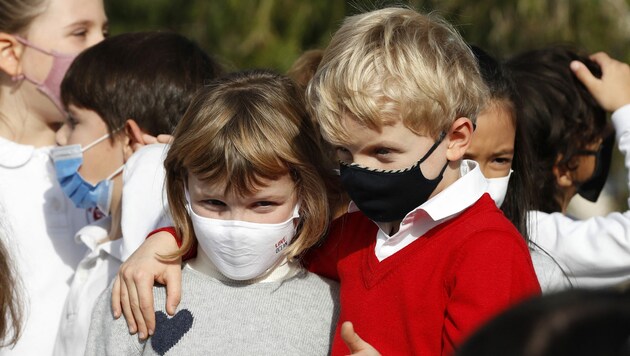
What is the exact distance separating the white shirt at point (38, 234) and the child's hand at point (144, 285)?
0.89 m

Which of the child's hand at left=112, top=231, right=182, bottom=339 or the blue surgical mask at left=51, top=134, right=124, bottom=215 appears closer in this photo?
the child's hand at left=112, top=231, right=182, bottom=339

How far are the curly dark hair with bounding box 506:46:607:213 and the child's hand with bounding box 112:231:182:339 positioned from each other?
1480 millimetres

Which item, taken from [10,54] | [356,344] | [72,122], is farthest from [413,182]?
[10,54]

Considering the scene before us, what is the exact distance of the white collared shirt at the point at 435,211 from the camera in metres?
2.20

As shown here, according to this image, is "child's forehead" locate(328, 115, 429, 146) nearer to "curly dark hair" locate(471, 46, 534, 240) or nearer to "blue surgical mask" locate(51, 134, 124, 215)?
"curly dark hair" locate(471, 46, 534, 240)

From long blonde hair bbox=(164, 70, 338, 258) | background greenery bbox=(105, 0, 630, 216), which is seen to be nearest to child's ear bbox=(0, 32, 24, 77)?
background greenery bbox=(105, 0, 630, 216)

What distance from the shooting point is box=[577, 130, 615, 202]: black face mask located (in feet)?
11.2

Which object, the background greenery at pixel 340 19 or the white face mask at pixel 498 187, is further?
the background greenery at pixel 340 19

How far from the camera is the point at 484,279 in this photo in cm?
202

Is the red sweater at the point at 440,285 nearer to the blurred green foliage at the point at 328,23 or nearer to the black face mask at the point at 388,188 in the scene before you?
the black face mask at the point at 388,188

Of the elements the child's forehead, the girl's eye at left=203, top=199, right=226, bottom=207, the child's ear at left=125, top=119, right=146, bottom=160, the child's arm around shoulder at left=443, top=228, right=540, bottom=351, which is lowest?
the child's ear at left=125, top=119, right=146, bottom=160

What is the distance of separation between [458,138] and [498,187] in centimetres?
58

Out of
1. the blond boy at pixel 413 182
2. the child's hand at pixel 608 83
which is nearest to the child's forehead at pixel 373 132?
the blond boy at pixel 413 182

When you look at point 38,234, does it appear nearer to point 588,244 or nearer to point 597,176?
point 588,244
